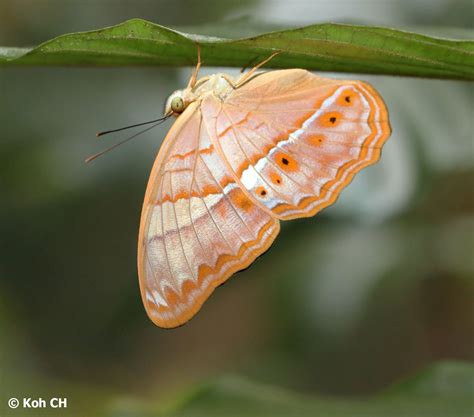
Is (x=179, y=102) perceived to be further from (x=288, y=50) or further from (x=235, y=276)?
(x=235, y=276)

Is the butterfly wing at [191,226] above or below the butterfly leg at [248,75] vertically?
below

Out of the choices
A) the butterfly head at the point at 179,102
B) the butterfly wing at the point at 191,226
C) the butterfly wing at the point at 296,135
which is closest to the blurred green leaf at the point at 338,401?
the butterfly wing at the point at 191,226

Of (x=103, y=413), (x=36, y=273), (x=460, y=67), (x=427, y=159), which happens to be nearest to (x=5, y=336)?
(x=36, y=273)

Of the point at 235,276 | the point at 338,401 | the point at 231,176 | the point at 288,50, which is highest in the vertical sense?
the point at 288,50

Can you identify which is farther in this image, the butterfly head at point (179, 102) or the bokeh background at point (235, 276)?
the bokeh background at point (235, 276)

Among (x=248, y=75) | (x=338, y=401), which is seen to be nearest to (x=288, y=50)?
(x=248, y=75)

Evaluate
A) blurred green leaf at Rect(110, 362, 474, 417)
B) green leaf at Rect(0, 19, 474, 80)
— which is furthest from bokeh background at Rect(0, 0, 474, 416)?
green leaf at Rect(0, 19, 474, 80)

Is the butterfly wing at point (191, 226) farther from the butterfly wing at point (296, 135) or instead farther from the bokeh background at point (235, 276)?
the bokeh background at point (235, 276)

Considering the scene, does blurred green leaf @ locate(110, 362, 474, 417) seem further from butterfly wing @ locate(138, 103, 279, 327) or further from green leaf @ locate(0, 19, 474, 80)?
green leaf @ locate(0, 19, 474, 80)
